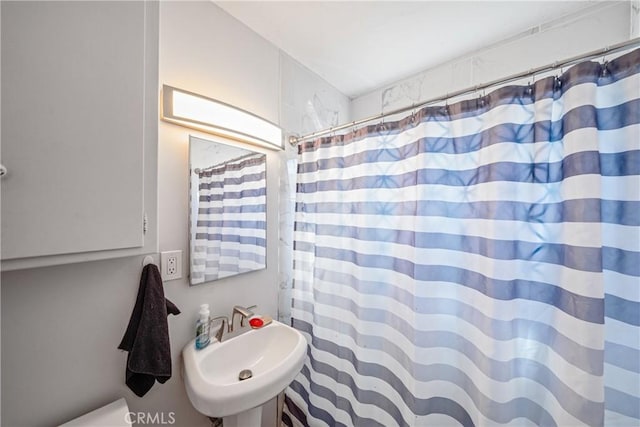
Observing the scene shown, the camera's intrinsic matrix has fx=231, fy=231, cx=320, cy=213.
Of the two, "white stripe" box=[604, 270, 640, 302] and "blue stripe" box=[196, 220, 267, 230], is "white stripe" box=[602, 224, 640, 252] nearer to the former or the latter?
"white stripe" box=[604, 270, 640, 302]

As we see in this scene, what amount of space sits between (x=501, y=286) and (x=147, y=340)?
1.24 m

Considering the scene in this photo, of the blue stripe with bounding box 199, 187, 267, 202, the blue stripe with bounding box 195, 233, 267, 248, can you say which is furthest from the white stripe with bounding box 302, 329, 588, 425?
the blue stripe with bounding box 199, 187, 267, 202

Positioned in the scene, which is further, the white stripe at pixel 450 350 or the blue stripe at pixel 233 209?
the blue stripe at pixel 233 209

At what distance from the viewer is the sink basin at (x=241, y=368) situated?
0.77m

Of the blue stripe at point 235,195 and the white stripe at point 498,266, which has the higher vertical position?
the blue stripe at point 235,195

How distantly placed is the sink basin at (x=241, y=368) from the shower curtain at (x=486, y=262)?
0.32 meters

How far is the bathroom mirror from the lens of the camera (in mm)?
1032

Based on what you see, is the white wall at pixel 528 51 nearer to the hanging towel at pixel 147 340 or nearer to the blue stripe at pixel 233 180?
the blue stripe at pixel 233 180

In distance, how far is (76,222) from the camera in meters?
0.57

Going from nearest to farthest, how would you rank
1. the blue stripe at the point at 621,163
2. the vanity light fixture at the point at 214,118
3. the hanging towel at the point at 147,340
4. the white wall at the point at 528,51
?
the blue stripe at the point at 621,163 → the hanging towel at the point at 147,340 → the vanity light fixture at the point at 214,118 → the white wall at the point at 528,51

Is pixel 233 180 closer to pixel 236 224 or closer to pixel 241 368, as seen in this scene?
pixel 236 224

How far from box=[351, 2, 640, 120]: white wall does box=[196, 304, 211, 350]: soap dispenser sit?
1730 mm

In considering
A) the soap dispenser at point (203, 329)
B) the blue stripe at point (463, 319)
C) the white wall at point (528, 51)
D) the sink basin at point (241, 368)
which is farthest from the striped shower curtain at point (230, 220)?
the white wall at point (528, 51)

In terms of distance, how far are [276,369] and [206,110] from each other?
110 cm
